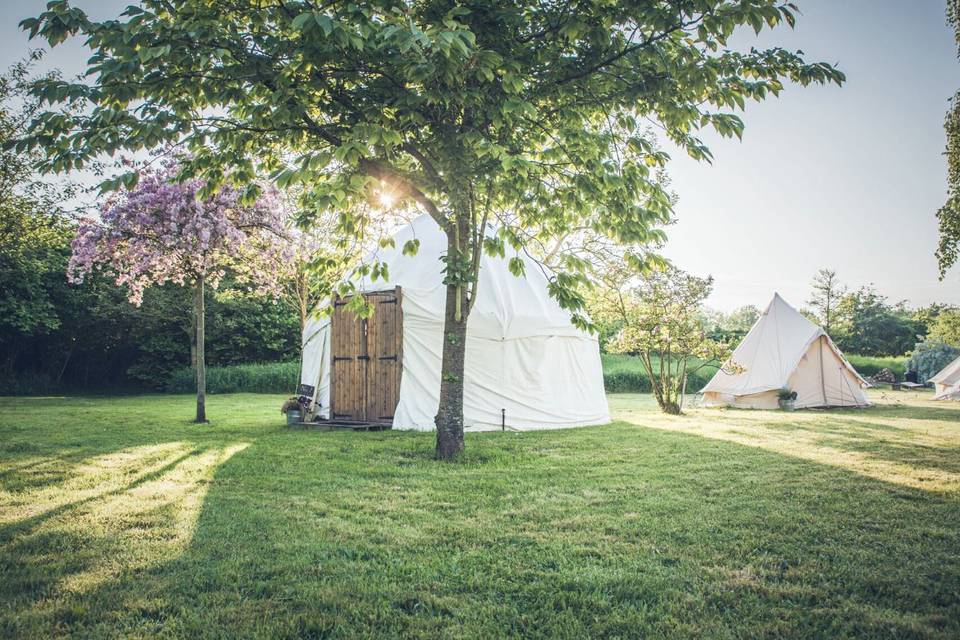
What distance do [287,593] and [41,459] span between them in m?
5.26

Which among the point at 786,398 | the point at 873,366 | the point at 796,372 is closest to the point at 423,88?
the point at 786,398

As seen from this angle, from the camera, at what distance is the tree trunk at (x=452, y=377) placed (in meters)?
6.27

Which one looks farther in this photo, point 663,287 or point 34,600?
point 663,287

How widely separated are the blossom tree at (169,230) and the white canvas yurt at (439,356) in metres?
2.18

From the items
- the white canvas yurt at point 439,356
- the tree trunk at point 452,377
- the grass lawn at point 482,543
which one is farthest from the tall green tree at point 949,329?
the tree trunk at point 452,377

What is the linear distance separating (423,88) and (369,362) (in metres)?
Result: 6.48

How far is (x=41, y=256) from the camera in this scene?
18.9 m

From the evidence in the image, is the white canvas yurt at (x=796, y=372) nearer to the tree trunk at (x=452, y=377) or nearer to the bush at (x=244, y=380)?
the tree trunk at (x=452, y=377)

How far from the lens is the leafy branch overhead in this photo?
376cm

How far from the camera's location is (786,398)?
535 inches

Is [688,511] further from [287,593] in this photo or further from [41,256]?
[41,256]

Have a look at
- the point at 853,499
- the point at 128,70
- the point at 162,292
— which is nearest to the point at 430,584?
the point at 853,499

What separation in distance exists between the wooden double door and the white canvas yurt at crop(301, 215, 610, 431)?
0.02m

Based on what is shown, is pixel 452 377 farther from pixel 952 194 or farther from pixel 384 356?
pixel 952 194
